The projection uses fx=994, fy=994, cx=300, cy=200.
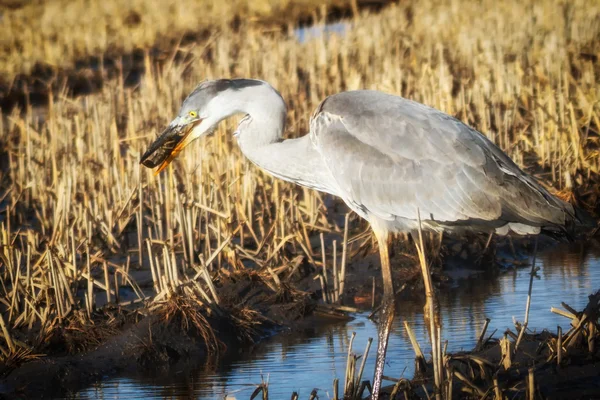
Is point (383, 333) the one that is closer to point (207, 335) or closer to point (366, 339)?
point (366, 339)

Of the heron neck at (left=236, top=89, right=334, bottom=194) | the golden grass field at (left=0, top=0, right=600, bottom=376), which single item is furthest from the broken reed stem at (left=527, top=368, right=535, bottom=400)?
the golden grass field at (left=0, top=0, right=600, bottom=376)

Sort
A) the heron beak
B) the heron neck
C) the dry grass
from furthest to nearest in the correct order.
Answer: the dry grass
the heron beak
the heron neck

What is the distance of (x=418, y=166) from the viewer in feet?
19.7

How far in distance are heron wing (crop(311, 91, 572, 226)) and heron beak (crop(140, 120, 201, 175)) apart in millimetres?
826

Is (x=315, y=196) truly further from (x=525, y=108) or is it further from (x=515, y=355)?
(x=515, y=355)

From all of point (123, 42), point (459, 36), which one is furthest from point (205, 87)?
point (123, 42)

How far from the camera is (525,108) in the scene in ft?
34.4

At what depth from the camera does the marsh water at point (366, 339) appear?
589 centimetres

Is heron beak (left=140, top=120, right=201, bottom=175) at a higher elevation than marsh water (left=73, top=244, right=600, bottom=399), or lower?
higher

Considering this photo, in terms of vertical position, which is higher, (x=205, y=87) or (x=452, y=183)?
(x=205, y=87)

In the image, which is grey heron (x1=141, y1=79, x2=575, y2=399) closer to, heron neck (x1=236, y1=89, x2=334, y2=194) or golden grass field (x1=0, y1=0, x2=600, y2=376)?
heron neck (x1=236, y1=89, x2=334, y2=194)

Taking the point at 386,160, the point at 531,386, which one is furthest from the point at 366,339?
the point at 531,386

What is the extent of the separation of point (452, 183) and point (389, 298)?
876 millimetres

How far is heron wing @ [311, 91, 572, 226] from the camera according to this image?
19.1ft
